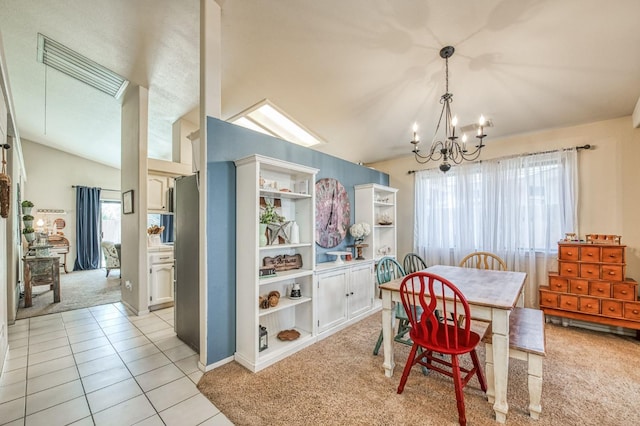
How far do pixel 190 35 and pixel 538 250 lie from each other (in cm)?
506

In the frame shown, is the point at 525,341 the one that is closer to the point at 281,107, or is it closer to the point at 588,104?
the point at 588,104

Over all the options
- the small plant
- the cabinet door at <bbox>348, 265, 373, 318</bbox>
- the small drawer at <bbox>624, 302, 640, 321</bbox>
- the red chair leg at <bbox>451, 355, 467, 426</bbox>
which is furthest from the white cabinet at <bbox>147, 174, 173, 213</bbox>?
the small drawer at <bbox>624, 302, 640, 321</bbox>

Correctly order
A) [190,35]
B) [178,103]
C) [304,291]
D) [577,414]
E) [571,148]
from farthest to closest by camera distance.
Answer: [178,103] < [571,148] < [304,291] < [190,35] < [577,414]

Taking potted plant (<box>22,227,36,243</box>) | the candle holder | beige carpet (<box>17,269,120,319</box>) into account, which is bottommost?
beige carpet (<box>17,269,120,319</box>)

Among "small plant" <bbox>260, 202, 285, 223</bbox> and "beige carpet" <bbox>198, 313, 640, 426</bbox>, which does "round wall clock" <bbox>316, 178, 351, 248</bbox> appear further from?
"beige carpet" <bbox>198, 313, 640, 426</bbox>

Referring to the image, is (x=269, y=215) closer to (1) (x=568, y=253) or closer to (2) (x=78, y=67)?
(2) (x=78, y=67)

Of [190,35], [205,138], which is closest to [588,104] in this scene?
[205,138]

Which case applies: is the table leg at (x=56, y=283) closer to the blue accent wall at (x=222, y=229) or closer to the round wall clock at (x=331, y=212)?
the blue accent wall at (x=222, y=229)

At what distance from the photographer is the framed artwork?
12.6 ft

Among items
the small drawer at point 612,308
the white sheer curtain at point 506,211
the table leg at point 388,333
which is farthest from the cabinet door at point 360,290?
the small drawer at point 612,308

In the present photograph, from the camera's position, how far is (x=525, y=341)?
71.7 inches

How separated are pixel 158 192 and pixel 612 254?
6214 millimetres

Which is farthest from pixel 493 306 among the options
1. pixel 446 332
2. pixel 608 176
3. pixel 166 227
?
pixel 166 227

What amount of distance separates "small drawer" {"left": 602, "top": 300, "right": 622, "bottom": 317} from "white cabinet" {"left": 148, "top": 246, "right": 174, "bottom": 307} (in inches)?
221
